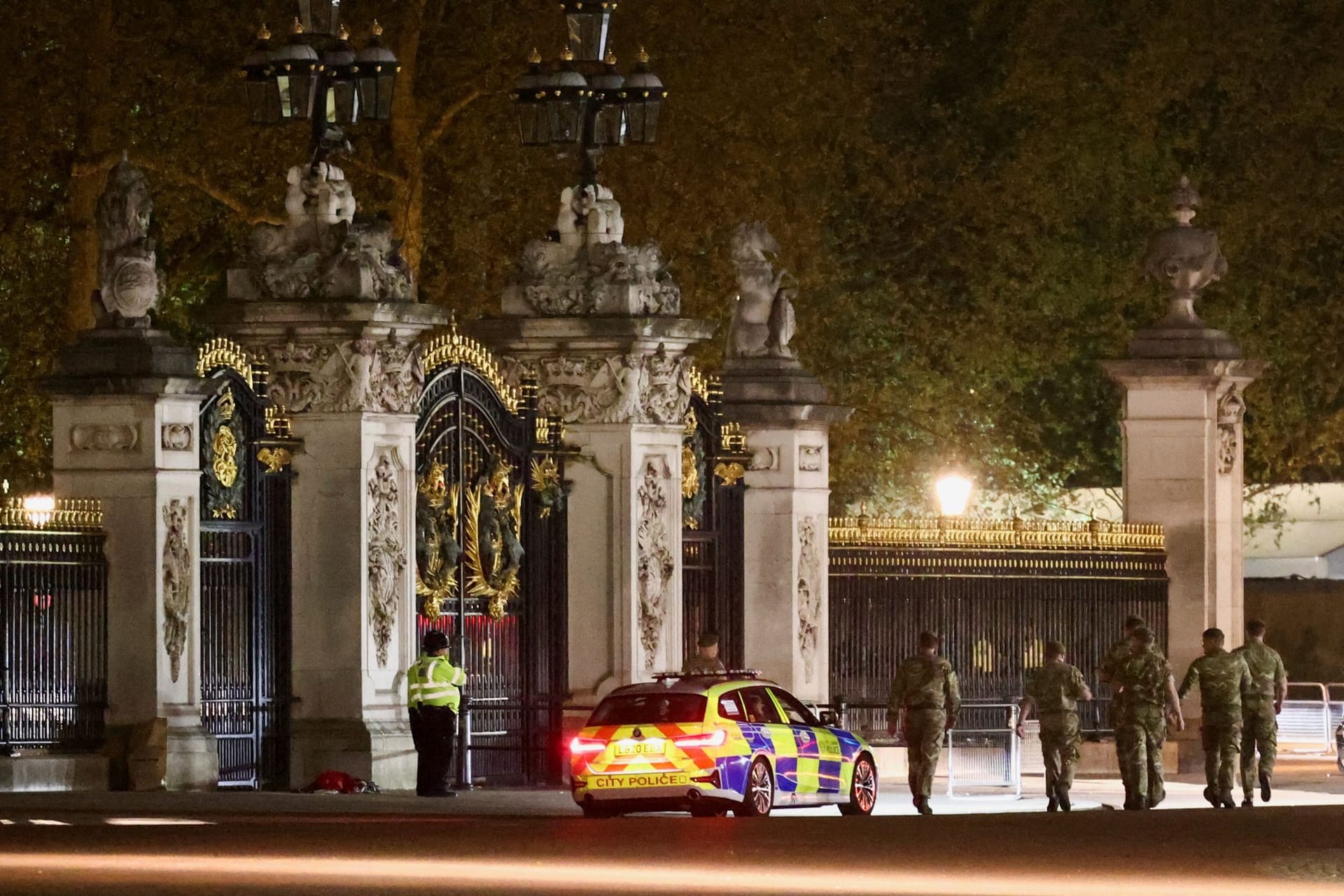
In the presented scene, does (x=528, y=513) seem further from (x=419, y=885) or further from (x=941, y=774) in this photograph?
(x=419, y=885)

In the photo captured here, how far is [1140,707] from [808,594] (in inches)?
165

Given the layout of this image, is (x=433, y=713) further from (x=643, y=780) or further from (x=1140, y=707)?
(x=1140, y=707)

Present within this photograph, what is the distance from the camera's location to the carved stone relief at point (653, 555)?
29.1 meters

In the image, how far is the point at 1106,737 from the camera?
110ft

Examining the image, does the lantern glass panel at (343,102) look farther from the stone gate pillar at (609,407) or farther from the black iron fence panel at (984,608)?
the black iron fence panel at (984,608)

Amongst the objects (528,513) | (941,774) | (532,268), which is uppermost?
(532,268)

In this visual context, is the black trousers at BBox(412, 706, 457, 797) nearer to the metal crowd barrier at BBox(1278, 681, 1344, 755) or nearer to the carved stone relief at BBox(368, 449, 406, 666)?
the carved stone relief at BBox(368, 449, 406, 666)

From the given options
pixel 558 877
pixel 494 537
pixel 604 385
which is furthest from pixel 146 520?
pixel 558 877

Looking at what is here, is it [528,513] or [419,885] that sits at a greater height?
[528,513]

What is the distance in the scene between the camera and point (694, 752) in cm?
2467

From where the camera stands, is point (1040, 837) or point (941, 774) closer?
point (1040, 837)

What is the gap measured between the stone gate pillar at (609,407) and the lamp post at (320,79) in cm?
175

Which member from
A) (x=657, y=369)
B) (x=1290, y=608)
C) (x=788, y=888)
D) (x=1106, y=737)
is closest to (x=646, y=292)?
(x=657, y=369)

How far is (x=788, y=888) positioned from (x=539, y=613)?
11.3 m
